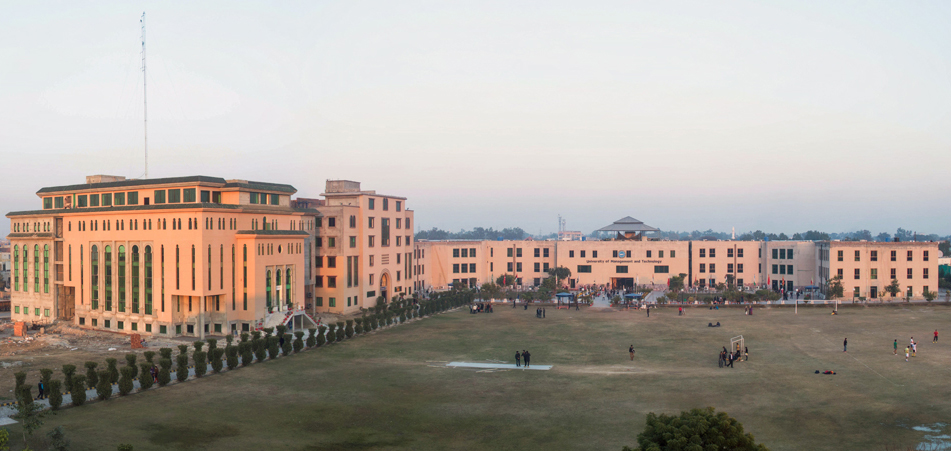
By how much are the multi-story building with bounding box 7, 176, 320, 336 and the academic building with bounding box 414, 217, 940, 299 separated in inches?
1715

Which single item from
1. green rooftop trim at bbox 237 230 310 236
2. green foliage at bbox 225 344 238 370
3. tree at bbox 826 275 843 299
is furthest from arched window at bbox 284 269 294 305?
tree at bbox 826 275 843 299

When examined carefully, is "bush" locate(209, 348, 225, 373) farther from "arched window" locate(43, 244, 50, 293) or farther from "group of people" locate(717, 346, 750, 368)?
"arched window" locate(43, 244, 50, 293)

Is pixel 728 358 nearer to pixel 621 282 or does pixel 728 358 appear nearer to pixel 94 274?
pixel 94 274

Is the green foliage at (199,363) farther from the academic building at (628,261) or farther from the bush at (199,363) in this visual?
the academic building at (628,261)

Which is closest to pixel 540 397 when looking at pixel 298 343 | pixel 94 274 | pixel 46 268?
pixel 298 343

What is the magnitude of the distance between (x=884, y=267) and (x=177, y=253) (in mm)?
97976

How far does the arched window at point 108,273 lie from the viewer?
70312mm

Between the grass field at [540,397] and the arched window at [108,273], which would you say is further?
the arched window at [108,273]

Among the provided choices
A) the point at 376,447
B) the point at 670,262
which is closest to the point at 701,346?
the point at 376,447

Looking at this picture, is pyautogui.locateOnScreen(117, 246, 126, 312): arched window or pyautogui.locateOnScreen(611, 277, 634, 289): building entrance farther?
pyautogui.locateOnScreen(611, 277, 634, 289): building entrance

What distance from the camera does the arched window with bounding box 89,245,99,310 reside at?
71500mm

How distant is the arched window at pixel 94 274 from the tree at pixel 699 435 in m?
70.5

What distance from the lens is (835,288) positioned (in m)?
90.2

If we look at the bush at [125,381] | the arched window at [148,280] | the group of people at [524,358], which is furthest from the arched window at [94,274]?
the group of people at [524,358]
